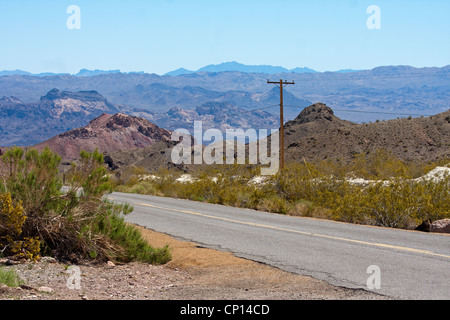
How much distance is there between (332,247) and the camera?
32.3 ft

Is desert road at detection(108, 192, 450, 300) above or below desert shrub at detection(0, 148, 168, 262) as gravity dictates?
below

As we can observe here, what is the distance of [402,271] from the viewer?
7.62 m

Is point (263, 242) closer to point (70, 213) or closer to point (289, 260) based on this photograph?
point (289, 260)

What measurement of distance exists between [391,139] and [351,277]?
57.1 m

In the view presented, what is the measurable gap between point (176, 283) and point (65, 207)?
2.25m

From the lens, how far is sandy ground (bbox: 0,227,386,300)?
617 centimetres

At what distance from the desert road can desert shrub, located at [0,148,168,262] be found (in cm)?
257

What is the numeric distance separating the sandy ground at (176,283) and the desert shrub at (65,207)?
423mm
